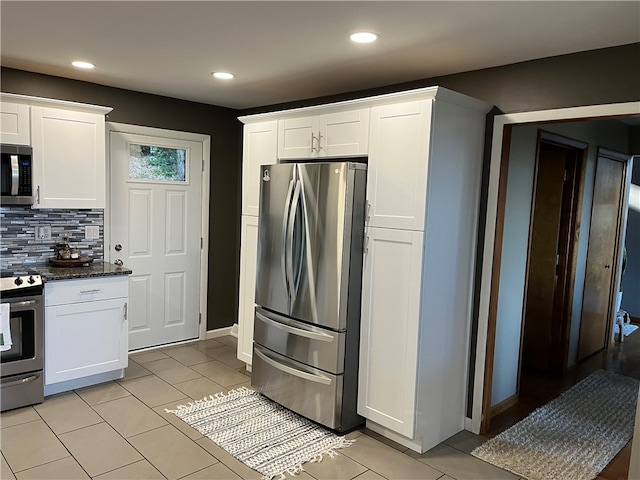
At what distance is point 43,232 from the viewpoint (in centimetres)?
389

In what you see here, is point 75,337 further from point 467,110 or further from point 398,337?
point 467,110

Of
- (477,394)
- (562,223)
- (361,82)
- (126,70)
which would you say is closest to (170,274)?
(126,70)

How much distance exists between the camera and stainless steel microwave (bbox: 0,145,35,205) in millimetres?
3441

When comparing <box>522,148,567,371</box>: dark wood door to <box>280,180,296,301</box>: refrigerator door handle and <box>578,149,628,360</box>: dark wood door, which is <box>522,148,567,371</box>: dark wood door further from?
<box>280,180,296,301</box>: refrigerator door handle

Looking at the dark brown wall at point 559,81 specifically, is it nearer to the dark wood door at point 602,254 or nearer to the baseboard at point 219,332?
the dark wood door at point 602,254

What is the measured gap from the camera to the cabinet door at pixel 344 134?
3042 mm

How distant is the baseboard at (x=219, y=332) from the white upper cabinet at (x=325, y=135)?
2.32 meters

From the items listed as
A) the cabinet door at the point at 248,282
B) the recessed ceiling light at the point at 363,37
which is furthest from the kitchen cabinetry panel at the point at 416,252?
the cabinet door at the point at 248,282

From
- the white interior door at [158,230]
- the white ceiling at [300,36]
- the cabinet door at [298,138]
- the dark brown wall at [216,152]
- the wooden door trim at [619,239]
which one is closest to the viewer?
the white ceiling at [300,36]

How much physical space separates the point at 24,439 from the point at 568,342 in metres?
4.33

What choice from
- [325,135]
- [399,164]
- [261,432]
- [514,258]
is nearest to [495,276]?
[514,258]

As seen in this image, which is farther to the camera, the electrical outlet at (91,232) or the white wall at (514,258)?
the electrical outlet at (91,232)

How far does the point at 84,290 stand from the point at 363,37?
2612mm

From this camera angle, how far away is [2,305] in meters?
3.13
